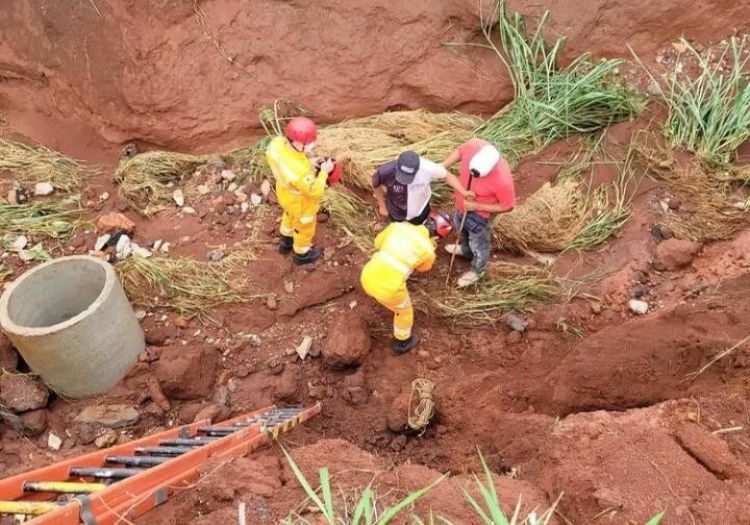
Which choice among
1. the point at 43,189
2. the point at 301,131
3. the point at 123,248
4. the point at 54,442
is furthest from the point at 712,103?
the point at 43,189

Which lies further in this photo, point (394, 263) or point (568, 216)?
point (568, 216)

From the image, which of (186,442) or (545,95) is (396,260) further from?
(545,95)

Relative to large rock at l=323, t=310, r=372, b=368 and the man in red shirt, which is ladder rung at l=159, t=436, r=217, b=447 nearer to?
large rock at l=323, t=310, r=372, b=368

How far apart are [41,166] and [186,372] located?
2.66 meters

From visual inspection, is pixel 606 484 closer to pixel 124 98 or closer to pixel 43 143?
pixel 124 98

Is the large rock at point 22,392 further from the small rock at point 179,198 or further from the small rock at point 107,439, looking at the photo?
the small rock at point 179,198

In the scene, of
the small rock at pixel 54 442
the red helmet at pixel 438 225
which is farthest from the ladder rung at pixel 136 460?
the red helmet at pixel 438 225

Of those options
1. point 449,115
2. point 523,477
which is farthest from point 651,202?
point 523,477

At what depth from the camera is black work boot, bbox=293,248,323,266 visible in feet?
17.0

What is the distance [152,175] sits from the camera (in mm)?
5910

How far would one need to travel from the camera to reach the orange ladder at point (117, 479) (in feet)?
8.07

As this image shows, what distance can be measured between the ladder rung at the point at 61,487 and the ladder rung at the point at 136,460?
0.40m

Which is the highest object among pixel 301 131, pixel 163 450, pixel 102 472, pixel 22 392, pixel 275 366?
pixel 301 131

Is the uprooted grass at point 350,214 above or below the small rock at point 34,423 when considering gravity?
above
